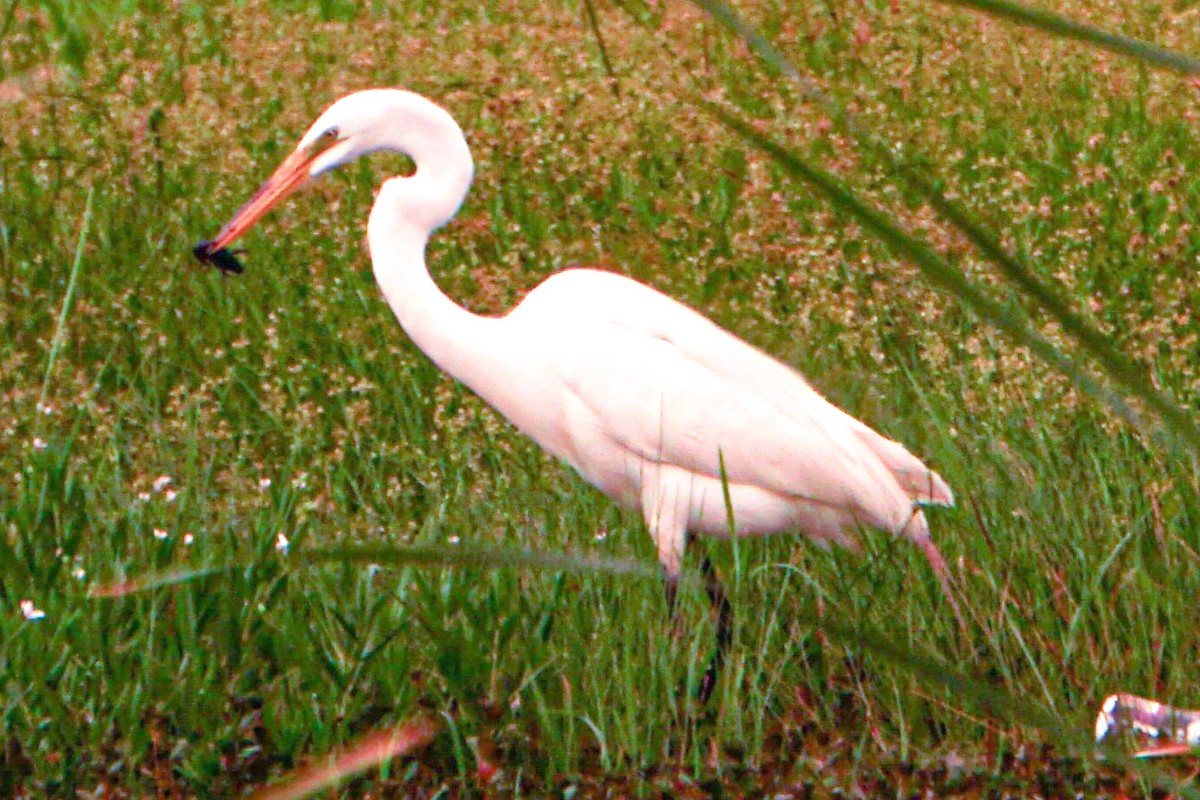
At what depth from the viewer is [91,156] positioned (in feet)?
19.0

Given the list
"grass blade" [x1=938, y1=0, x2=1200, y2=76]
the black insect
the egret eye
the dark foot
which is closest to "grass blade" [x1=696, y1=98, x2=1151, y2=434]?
"grass blade" [x1=938, y1=0, x2=1200, y2=76]

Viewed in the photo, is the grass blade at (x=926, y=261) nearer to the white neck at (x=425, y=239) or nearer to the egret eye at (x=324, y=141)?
the white neck at (x=425, y=239)

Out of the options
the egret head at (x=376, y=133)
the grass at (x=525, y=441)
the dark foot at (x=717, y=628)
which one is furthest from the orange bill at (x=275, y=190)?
the dark foot at (x=717, y=628)

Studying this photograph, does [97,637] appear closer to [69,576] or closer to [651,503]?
[69,576]

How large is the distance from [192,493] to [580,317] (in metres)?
0.78

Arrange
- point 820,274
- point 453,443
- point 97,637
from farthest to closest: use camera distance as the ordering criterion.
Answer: point 820,274 < point 453,443 < point 97,637

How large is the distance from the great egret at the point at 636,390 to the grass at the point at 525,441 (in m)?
0.12

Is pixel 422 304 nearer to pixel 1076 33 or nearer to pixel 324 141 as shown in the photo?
pixel 324 141

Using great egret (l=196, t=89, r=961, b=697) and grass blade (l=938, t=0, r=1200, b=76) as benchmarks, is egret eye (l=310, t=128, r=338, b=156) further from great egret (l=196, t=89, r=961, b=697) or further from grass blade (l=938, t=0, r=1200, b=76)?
grass blade (l=938, t=0, r=1200, b=76)

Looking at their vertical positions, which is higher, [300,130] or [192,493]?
[300,130]

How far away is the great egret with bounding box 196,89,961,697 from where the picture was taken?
3.64 m

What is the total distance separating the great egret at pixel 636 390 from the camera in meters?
3.64

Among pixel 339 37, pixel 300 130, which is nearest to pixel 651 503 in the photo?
pixel 300 130

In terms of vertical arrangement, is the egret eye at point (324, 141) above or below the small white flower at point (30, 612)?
above
